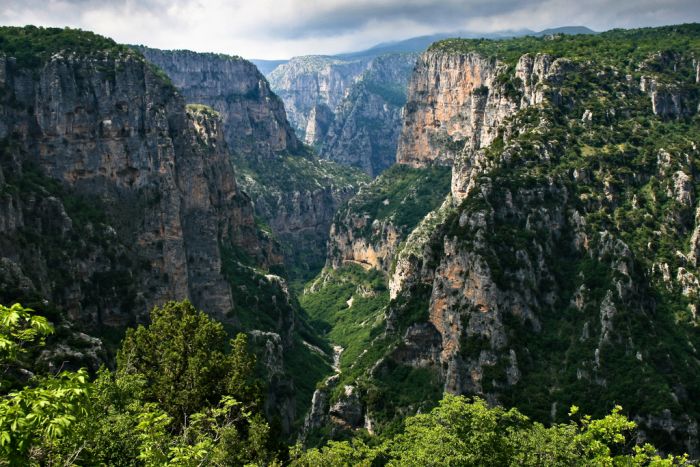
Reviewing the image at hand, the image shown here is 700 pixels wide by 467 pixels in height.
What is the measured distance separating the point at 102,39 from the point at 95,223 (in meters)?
42.1

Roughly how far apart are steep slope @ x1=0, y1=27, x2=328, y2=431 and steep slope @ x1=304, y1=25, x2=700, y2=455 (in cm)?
2862

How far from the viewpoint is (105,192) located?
400 ft

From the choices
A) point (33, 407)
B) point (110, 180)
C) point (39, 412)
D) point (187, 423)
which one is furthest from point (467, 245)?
point (39, 412)

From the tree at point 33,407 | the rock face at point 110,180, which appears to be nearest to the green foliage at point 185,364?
the tree at point 33,407

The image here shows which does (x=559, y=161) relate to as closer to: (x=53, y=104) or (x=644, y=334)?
(x=644, y=334)

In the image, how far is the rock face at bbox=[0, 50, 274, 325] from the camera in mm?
107406

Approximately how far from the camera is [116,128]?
124 meters

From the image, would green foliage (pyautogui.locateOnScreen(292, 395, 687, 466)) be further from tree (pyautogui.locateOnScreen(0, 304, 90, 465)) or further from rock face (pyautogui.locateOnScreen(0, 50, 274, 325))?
rock face (pyautogui.locateOnScreen(0, 50, 274, 325))

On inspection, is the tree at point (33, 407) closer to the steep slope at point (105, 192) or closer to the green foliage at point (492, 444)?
the green foliage at point (492, 444)

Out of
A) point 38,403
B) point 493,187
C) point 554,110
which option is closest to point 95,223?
point 493,187

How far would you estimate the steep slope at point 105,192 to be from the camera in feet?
346

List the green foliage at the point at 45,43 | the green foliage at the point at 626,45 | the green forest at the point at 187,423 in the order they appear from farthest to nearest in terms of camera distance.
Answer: the green foliage at the point at 626,45 < the green foliage at the point at 45,43 < the green forest at the point at 187,423

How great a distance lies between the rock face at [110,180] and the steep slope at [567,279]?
38.4 m

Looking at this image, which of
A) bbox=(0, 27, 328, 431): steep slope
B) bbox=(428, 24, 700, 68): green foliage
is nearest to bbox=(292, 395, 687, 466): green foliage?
bbox=(0, 27, 328, 431): steep slope
